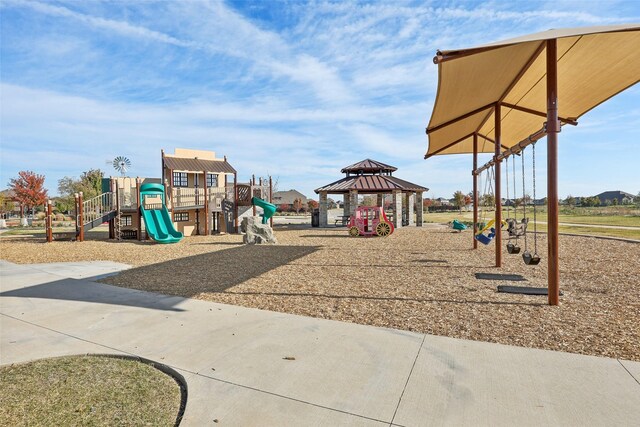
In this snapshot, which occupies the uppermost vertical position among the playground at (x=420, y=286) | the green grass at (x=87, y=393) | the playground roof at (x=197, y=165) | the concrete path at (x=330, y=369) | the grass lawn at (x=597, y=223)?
the playground roof at (x=197, y=165)

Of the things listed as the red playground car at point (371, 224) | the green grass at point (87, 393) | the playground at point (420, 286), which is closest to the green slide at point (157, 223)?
the playground at point (420, 286)

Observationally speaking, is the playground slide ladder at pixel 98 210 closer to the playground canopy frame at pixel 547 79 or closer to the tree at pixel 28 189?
the playground canopy frame at pixel 547 79

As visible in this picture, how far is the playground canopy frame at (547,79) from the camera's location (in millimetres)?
5820

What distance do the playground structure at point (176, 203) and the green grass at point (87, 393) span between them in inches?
568

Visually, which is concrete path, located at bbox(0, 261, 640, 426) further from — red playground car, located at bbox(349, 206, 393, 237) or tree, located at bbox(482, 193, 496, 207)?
red playground car, located at bbox(349, 206, 393, 237)

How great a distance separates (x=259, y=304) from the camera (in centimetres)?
650

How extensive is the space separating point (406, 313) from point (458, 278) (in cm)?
339

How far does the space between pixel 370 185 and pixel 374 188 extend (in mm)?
577

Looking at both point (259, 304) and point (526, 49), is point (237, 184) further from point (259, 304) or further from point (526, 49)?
point (526, 49)

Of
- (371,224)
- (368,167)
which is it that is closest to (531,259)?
(371,224)

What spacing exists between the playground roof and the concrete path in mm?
17660

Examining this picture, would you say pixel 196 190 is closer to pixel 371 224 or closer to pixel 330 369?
pixel 371 224

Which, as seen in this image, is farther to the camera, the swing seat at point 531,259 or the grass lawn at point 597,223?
the grass lawn at point 597,223

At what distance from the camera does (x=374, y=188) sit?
26.8 m
